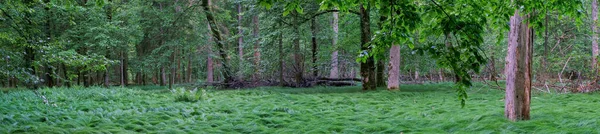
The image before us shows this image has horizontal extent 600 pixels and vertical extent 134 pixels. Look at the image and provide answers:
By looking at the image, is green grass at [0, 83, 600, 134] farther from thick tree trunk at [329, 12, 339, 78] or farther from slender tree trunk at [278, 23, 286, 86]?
thick tree trunk at [329, 12, 339, 78]

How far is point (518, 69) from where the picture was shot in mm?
5816

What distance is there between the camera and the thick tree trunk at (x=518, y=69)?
5.76 metres

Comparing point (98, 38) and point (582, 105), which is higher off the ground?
point (98, 38)

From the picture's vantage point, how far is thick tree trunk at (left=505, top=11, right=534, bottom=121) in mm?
5762

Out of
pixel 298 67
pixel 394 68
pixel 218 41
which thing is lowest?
pixel 394 68

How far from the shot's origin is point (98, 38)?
16219 millimetres

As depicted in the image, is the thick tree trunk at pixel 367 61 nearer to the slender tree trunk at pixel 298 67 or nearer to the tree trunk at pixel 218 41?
the slender tree trunk at pixel 298 67

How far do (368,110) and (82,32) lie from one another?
13570 millimetres

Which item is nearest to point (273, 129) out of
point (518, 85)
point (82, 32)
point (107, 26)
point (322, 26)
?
point (518, 85)

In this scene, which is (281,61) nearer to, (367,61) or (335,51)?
(335,51)

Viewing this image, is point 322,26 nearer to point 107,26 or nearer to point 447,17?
point 107,26

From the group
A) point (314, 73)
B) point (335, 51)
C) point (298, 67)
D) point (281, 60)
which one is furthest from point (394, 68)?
point (314, 73)

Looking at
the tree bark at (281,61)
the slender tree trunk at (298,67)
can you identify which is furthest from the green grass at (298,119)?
the slender tree trunk at (298,67)

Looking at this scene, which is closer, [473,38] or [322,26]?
[473,38]
